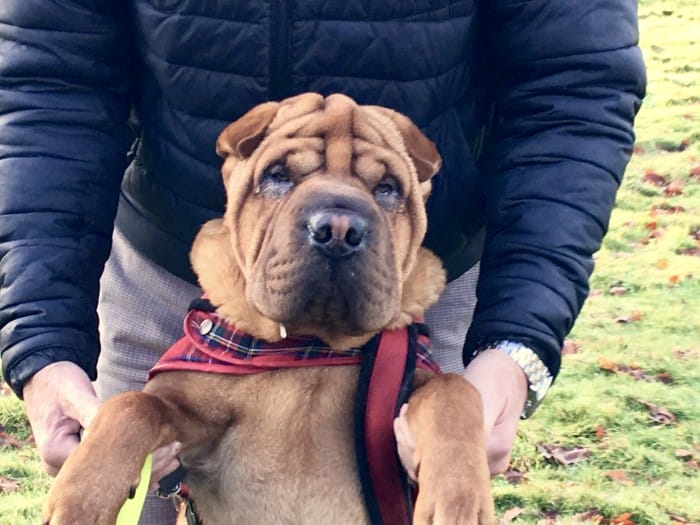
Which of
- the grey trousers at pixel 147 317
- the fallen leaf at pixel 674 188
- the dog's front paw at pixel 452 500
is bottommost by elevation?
the fallen leaf at pixel 674 188

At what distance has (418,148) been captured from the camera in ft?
6.79

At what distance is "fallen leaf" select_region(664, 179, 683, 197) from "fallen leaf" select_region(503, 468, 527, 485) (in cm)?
405

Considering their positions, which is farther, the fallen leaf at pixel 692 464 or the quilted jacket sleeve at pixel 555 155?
the fallen leaf at pixel 692 464

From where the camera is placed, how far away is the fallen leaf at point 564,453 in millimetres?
4371

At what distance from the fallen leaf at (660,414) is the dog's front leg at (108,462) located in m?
3.24

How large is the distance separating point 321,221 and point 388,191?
0.24 m

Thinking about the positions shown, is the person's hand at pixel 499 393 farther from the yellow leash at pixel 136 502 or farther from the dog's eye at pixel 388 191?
the yellow leash at pixel 136 502

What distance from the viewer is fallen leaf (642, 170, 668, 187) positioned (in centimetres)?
796

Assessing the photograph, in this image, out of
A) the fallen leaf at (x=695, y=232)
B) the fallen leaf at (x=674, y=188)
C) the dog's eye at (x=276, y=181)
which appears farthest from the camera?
the fallen leaf at (x=674, y=188)

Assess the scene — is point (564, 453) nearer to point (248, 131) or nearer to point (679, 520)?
point (679, 520)

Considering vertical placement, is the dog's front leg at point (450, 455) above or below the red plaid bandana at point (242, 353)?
above

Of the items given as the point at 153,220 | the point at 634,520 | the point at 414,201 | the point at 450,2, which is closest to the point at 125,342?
the point at 153,220

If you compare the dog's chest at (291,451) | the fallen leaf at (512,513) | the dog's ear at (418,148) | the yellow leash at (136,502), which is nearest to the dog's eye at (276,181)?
the dog's ear at (418,148)

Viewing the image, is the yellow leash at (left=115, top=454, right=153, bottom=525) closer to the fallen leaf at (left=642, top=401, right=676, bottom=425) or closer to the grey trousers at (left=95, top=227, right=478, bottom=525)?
the grey trousers at (left=95, top=227, right=478, bottom=525)
